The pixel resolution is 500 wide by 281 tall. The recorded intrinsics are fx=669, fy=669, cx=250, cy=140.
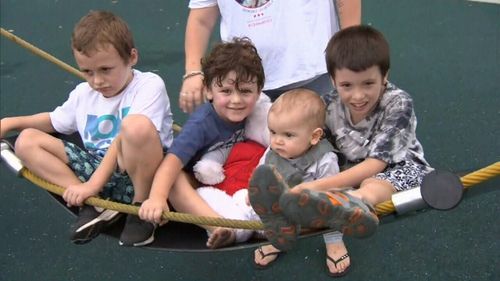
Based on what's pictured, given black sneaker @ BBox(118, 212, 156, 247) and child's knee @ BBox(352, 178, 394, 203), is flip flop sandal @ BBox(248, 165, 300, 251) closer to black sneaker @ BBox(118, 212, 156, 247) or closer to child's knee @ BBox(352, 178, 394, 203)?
child's knee @ BBox(352, 178, 394, 203)

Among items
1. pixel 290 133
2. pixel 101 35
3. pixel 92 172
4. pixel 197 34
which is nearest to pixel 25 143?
pixel 92 172

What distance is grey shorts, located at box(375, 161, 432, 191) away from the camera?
153 centimetres

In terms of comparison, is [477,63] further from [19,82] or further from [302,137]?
[19,82]

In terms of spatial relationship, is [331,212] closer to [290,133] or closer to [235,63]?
[290,133]

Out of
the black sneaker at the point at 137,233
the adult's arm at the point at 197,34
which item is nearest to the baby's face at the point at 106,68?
the adult's arm at the point at 197,34

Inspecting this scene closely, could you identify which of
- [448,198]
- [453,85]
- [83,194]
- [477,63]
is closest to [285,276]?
[83,194]

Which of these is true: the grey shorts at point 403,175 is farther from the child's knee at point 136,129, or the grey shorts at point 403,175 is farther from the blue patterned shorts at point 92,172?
the blue patterned shorts at point 92,172

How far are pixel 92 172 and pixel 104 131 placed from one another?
0.12 m

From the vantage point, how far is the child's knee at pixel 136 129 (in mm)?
1552

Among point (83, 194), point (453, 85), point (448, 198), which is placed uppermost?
point (448, 198)

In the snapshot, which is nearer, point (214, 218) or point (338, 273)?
point (214, 218)

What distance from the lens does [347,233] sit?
1.33 m

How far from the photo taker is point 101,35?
1.71m

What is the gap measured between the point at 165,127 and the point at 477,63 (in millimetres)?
2283
